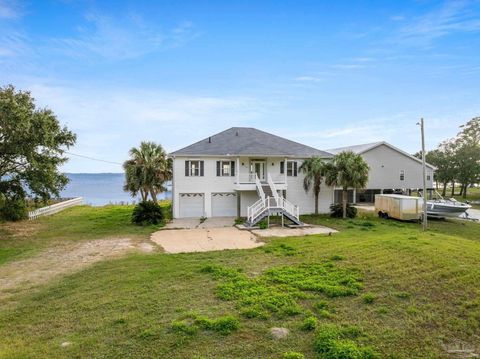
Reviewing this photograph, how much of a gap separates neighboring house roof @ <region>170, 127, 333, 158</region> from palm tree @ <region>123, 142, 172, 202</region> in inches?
81.3

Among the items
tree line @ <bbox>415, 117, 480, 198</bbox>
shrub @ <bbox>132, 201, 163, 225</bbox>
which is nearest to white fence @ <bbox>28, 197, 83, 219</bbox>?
shrub @ <bbox>132, 201, 163, 225</bbox>

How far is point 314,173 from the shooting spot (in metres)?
23.2

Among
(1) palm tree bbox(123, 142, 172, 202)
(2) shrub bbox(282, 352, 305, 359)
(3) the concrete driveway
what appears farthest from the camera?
(1) palm tree bbox(123, 142, 172, 202)

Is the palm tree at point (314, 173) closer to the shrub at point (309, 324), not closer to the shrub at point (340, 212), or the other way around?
the shrub at point (340, 212)

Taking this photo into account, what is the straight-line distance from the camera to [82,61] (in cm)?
1927

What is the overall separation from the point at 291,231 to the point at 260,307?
11.0 metres

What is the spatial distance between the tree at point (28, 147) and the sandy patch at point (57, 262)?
520cm

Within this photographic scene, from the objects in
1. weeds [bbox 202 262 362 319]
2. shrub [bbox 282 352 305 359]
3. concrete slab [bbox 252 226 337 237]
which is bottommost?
concrete slab [bbox 252 226 337 237]

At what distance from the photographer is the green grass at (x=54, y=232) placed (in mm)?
13477

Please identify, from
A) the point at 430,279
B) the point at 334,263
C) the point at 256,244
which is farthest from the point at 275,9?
the point at 430,279

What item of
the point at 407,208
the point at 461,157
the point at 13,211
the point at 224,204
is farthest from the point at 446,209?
the point at 13,211

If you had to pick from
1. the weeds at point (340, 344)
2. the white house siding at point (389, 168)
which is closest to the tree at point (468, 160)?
the white house siding at point (389, 168)

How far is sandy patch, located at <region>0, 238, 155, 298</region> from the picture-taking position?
8.78 meters

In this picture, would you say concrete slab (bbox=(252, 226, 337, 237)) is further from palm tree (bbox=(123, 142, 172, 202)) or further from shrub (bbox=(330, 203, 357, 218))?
palm tree (bbox=(123, 142, 172, 202))
